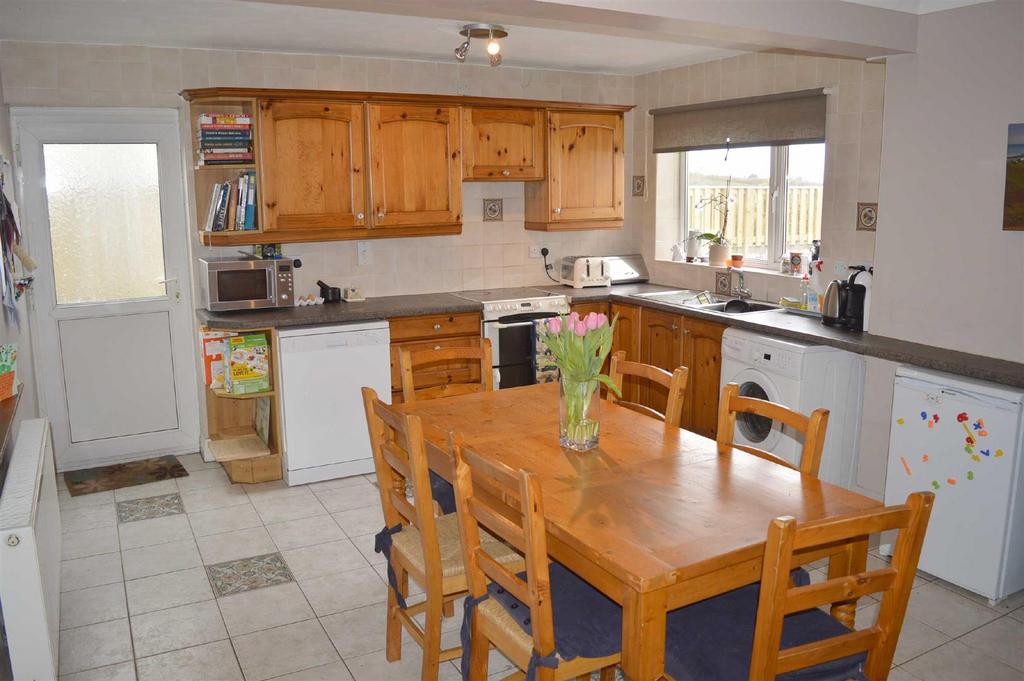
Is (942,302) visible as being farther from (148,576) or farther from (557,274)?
(148,576)

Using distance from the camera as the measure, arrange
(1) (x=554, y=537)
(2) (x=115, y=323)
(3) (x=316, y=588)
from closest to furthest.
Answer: (1) (x=554, y=537)
(3) (x=316, y=588)
(2) (x=115, y=323)

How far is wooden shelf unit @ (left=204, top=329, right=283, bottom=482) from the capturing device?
14.9ft

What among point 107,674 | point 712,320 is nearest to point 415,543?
point 107,674

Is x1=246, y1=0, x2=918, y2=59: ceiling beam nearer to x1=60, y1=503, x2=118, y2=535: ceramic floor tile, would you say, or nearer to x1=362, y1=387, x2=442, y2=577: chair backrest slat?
x1=362, y1=387, x2=442, y2=577: chair backrest slat

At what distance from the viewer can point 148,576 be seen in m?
3.53

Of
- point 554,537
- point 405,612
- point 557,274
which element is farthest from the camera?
point 557,274

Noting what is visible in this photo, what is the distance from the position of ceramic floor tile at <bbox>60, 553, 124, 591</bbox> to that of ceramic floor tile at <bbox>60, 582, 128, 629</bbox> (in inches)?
2.0

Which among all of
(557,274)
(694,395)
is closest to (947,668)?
(694,395)

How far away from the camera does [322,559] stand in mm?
3674

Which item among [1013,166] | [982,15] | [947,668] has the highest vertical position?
[982,15]

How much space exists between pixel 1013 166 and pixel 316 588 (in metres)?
3.34

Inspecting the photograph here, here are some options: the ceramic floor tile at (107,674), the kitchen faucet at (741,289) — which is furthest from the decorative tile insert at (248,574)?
the kitchen faucet at (741,289)

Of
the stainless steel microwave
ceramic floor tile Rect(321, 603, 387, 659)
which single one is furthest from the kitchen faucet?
ceramic floor tile Rect(321, 603, 387, 659)

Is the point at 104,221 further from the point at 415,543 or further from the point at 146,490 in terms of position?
the point at 415,543
